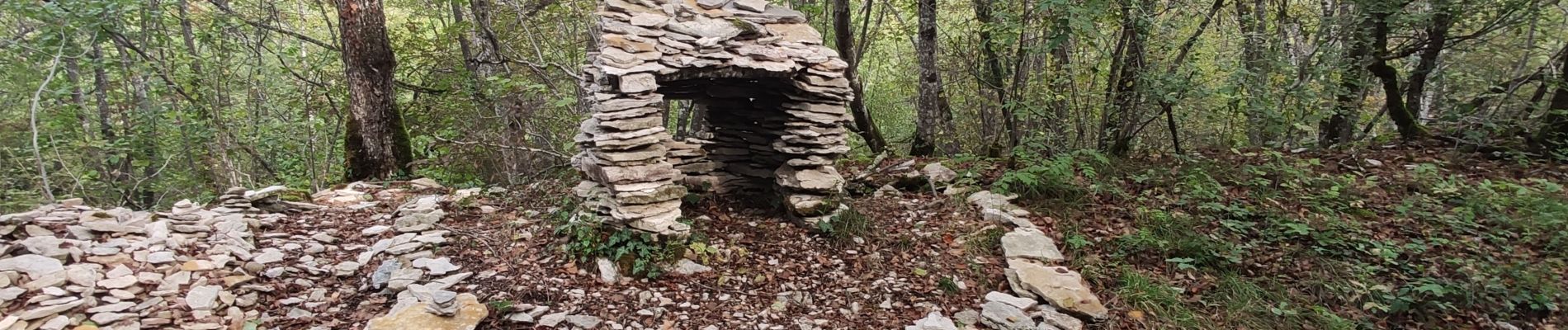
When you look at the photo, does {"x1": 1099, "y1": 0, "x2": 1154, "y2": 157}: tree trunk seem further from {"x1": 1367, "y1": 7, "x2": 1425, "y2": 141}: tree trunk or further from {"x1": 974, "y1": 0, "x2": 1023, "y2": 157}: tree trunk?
{"x1": 1367, "y1": 7, "x2": 1425, "y2": 141}: tree trunk

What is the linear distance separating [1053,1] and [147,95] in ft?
39.1

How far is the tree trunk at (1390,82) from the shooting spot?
627 centimetres

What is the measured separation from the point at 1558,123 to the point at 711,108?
763 cm

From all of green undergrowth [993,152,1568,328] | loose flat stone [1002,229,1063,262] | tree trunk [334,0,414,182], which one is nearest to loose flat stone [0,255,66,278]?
tree trunk [334,0,414,182]

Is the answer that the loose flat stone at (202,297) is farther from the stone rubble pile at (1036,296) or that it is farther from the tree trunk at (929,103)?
the tree trunk at (929,103)

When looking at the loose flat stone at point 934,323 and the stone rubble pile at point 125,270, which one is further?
the loose flat stone at point 934,323

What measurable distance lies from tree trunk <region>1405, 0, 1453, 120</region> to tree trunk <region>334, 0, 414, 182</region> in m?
9.49

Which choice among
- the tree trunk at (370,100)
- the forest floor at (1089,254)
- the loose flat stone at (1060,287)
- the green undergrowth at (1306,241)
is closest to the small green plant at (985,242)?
the forest floor at (1089,254)

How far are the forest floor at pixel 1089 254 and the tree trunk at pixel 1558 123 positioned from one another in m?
0.20

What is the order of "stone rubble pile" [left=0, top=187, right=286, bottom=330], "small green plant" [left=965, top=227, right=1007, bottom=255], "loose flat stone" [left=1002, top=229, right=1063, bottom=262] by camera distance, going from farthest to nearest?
"small green plant" [left=965, top=227, right=1007, bottom=255], "loose flat stone" [left=1002, top=229, right=1063, bottom=262], "stone rubble pile" [left=0, top=187, right=286, bottom=330]

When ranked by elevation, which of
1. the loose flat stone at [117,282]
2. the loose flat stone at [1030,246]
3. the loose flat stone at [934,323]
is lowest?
the loose flat stone at [934,323]

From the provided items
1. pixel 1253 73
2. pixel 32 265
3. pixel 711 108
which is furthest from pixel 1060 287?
pixel 32 265

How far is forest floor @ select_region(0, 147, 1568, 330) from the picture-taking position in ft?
13.1

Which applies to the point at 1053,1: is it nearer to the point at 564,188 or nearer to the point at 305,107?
the point at 564,188
